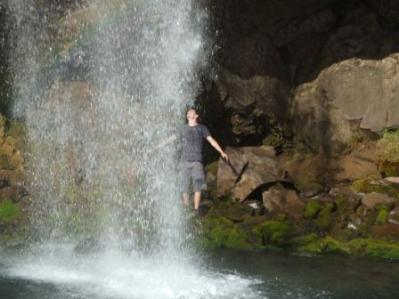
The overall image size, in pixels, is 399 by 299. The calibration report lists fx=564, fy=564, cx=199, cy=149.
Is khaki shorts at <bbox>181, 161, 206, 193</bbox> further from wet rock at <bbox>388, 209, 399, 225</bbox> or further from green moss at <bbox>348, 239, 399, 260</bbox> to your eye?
wet rock at <bbox>388, 209, 399, 225</bbox>

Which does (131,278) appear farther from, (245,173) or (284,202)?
(245,173)

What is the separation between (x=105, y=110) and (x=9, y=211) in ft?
14.9

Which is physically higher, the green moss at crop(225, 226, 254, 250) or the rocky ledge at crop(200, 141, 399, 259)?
the rocky ledge at crop(200, 141, 399, 259)

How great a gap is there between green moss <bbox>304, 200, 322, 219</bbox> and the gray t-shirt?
420cm

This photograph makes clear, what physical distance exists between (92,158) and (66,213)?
2.24 meters

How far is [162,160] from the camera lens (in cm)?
1794

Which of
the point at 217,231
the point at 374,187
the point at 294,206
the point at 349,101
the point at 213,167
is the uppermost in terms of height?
the point at 349,101

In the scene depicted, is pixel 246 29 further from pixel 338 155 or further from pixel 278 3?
pixel 338 155

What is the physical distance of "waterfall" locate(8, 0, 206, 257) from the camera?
15891 mm

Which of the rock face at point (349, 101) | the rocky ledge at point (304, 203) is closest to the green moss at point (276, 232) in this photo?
the rocky ledge at point (304, 203)

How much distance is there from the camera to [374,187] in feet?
49.3

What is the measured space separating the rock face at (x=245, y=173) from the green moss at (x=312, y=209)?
1.63 metres

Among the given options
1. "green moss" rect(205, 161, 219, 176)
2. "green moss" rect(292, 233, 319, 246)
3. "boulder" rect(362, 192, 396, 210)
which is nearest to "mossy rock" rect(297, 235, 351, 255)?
"green moss" rect(292, 233, 319, 246)

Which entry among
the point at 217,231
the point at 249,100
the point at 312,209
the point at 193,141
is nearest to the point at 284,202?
the point at 312,209
